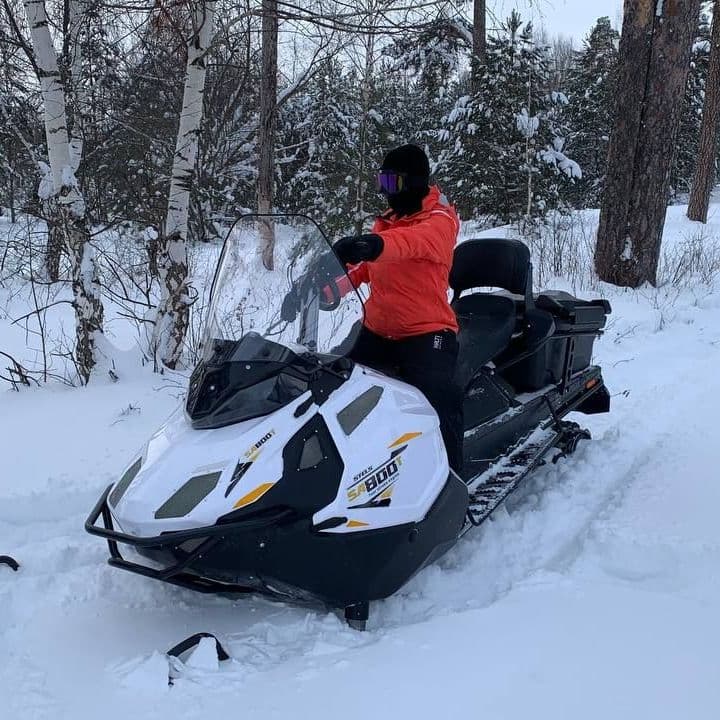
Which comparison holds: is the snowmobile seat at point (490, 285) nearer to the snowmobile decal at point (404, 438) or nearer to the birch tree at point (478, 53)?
the snowmobile decal at point (404, 438)

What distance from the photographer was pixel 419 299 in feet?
9.66

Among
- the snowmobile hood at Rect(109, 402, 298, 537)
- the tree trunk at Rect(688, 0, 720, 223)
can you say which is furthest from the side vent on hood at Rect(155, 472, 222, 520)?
the tree trunk at Rect(688, 0, 720, 223)

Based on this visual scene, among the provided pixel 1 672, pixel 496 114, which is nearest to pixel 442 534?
pixel 1 672

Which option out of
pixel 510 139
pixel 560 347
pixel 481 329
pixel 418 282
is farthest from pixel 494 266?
pixel 510 139

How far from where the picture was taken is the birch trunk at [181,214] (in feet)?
15.9

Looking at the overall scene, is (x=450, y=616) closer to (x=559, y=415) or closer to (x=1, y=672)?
(x=1, y=672)

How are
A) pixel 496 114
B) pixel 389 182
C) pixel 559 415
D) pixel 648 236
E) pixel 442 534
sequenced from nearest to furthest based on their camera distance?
pixel 442 534, pixel 389 182, pixel 559 415, pixel 648 236, pixel 496 114

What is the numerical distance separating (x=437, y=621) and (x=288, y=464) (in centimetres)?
82

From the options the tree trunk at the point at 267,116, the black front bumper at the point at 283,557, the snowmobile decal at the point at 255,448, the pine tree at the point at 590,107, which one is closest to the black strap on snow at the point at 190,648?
the black front bumper at the point at 283,557

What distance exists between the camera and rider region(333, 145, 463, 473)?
2.91m

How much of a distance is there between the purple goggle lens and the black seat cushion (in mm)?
856

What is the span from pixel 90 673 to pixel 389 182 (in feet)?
6.84

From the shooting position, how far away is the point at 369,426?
248cm

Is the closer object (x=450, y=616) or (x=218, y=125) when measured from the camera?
(x=450, y=616)
